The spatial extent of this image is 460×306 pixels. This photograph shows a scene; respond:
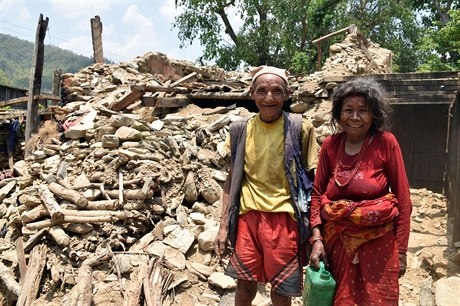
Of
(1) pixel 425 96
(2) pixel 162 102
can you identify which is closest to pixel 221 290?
(1) pixel 425 96

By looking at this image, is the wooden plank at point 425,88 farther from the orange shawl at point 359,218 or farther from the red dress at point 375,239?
the orange shawl at point 359,218

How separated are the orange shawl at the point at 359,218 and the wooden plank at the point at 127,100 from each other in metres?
7.03

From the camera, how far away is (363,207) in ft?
6.18

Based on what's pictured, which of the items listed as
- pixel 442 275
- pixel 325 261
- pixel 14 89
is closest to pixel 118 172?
pixel 325 261

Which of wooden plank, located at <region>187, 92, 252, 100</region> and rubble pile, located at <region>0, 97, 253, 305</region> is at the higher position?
wooden plank, located at <region>187, 92, 252, 100</region>

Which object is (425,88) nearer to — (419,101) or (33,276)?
(419,101)

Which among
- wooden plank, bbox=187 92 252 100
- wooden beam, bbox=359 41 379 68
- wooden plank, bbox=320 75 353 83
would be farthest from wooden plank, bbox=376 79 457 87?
wooden plank, bbox=187 92 252 100

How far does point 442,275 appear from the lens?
4.05 metres

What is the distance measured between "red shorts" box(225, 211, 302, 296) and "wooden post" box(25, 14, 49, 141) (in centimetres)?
766

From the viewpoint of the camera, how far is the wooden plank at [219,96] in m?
8.73

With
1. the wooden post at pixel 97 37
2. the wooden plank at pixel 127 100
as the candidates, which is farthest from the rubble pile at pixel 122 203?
the wooden post at pixel 97 37

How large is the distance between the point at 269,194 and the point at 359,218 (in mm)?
524

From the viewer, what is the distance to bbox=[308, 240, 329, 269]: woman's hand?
79.1 inches

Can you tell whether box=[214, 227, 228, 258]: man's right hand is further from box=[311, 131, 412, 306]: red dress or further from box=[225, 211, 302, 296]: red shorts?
box=[311, 131, 412, 306]: red dress
